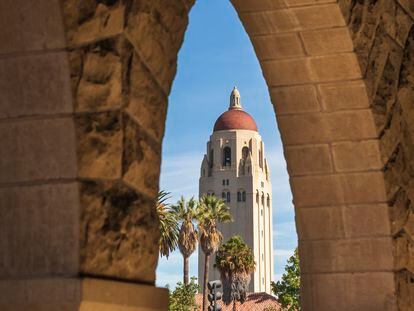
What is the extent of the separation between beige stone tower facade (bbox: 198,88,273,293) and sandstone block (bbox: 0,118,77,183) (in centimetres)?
10471

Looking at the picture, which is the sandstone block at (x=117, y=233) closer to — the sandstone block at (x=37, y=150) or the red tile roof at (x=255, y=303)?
the sandstone block at (x=37, y=150)

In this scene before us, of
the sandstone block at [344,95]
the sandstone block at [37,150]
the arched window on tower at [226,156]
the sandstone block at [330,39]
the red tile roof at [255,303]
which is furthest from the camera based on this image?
the arched window on tower at [226,156]

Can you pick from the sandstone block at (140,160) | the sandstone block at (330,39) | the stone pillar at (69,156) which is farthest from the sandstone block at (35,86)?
the sandstone block at (330,39)

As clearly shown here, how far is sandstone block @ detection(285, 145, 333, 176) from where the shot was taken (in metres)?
4.32

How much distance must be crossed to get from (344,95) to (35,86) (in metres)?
2.70

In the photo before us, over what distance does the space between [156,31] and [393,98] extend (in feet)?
8.17

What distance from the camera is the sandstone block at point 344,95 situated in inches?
160

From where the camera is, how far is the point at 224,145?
353 ft

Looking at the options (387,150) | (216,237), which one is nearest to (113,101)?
(387,150)

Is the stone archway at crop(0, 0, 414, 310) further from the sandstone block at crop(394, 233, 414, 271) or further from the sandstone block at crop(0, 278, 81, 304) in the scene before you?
the sandstone block at crop(394, 233, 414, 271)

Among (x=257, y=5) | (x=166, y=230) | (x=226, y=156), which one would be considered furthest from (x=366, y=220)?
(x=226, y=156)

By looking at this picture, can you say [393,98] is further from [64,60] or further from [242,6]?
[64,60]

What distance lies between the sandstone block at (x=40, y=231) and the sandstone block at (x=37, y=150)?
4 centimetres

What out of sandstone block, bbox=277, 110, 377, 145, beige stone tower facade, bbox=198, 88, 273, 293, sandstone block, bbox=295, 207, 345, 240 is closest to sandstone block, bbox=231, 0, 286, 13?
sandstone block, bbox=277, 110, 377, 145
